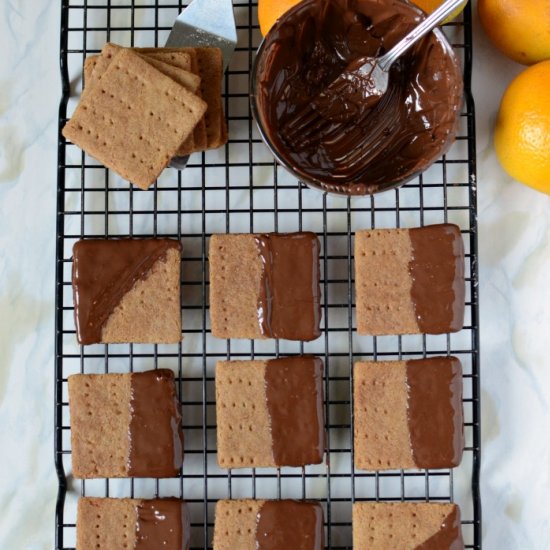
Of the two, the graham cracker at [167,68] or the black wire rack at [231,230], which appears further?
the black wire rack at [231,230]

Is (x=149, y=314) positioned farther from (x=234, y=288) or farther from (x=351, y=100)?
(x=351, y=100)

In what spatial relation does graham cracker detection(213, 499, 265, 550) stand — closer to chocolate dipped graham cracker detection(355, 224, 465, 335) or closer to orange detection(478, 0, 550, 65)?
chocolate dipped graham cracker detection(355, 224, 465, 335)

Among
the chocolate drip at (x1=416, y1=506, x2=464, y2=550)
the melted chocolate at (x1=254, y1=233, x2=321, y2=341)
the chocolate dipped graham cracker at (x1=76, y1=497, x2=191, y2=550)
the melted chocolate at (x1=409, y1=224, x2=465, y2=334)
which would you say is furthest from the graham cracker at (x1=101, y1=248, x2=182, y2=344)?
the chocolate drip at (x1=416, y1=506, x2=464, y2=550)

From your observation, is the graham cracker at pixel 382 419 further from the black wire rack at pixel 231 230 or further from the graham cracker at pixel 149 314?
Answer: the graham cracker at pixel 149 314

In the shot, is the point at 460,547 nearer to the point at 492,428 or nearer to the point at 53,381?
the point at 492,428

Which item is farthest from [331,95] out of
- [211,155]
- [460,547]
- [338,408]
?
[460,547]

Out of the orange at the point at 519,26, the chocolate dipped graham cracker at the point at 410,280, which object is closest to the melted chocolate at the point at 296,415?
the chocolate dipped graham cracker at the point at 410,280
